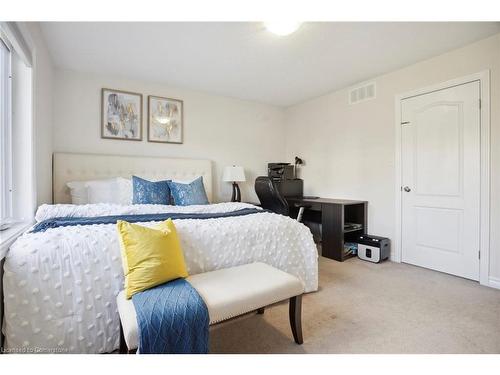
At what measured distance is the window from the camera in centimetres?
170

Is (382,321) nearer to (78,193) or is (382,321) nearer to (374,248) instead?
(374,248)

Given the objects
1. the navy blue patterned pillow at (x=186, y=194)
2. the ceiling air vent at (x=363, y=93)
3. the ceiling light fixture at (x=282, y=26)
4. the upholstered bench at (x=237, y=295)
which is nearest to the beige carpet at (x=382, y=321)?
the upholstered bench at (x=237, y=295)

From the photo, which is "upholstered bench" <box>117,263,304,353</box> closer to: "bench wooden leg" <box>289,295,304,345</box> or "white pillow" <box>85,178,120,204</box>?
"bench wooden leg" <box>289,295,304,345</box>

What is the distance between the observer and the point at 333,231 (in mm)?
3221

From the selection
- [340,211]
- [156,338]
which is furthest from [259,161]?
[156,338]

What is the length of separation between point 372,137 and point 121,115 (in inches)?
133

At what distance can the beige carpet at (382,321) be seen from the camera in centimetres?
149

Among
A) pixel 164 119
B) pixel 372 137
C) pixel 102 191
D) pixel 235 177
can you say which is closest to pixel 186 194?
pixel 102 191

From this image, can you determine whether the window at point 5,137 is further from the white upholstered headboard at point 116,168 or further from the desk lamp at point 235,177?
the desk lamp at point 235,177

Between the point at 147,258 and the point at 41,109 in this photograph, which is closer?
the point at 147,258

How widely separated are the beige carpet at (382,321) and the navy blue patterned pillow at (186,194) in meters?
1.45

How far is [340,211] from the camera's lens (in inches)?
124
